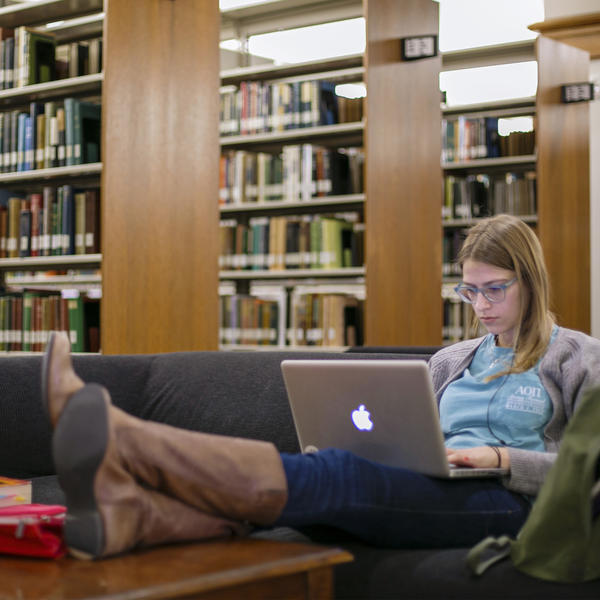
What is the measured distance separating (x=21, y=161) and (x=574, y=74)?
343 cm

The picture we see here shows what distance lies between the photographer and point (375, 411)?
1681 mm

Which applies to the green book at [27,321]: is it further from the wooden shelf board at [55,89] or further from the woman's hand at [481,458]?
the woman's hand at [481,458]

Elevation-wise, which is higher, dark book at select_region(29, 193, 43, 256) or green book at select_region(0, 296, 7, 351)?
dark book at select_region(29, 193, 43, 256)

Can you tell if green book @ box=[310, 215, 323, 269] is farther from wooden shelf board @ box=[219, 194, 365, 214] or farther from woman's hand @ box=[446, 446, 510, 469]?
woman's hand @ box=[446, 446, 510, 469]

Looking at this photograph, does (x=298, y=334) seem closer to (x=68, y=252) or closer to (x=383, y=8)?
(x=68, y=252)

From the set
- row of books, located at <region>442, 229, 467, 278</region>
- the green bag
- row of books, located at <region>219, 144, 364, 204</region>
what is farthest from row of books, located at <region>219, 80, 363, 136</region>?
the green bag

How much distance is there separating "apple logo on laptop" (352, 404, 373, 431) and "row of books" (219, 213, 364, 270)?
9.93 feet

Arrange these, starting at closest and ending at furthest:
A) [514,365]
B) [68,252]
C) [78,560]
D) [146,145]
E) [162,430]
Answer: [78,560] → [162,430] → [514,365] → [146,145] → [68,252]

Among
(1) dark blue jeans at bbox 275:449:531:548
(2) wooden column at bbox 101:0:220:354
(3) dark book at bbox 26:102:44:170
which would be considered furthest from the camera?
(3) dark book at bbox 26:102:44:170

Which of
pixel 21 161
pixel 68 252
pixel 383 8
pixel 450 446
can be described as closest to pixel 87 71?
pixel 21 161

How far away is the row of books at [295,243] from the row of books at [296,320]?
0.18 meters

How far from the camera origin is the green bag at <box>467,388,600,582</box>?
4.70 ft

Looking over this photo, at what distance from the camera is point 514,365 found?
196cm

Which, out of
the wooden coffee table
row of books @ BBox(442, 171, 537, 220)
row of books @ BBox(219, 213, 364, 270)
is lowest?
the wooden coffee table
